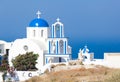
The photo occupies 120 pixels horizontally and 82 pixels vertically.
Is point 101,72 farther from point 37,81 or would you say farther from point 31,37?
point 31,37

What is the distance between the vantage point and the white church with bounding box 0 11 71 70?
55688mm

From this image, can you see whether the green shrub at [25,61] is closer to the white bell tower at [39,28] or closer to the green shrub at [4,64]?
the green shrub at [4,64]

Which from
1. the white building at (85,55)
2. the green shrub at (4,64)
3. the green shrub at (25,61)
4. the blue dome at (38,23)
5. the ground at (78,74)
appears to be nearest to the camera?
the ground at (78,74)

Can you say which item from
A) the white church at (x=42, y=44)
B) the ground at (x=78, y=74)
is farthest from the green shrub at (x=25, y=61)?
the ground at (x=78, y=74)

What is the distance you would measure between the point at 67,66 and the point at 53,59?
746cm

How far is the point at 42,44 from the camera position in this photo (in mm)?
57531

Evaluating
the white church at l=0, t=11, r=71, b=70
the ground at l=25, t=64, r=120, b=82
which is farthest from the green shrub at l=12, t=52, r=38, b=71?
the ground at l=25, t=64, r=120, b=82

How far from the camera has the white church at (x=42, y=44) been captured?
55688mm

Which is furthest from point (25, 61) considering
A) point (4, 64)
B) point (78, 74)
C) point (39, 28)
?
point (78, 74)

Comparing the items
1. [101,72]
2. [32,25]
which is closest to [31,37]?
[32,25]

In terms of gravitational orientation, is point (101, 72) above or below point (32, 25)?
below

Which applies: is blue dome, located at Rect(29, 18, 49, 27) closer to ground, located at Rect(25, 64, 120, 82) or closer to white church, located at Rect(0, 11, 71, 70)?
white church, located at Rect(0, 11, 71, 70)

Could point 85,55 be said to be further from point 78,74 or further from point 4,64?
point 78,74

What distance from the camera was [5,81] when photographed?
50219 millimetres
